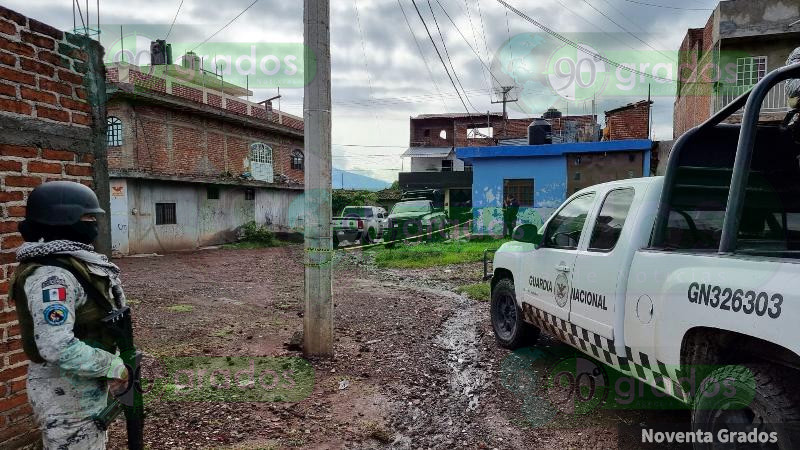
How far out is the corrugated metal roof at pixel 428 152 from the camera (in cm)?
4138

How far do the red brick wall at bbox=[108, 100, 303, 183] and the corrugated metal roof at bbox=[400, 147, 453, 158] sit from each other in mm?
20291

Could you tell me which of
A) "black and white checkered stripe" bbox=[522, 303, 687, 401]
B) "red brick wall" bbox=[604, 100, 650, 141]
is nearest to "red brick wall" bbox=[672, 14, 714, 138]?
"red brick wall" bbox=[604, 100, 650, 141]

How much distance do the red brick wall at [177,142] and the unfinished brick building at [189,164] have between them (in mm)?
35

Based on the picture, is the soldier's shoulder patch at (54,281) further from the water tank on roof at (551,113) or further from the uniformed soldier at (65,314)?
the water tank on roof at (551,113)

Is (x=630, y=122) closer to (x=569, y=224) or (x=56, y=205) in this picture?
(x=569, y=224)

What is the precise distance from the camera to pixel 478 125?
42.2 metres

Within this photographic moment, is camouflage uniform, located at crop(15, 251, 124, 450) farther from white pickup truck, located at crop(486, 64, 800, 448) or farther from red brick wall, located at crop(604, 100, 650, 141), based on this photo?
red brick wall, located at crop(604, 100, 650, 141)

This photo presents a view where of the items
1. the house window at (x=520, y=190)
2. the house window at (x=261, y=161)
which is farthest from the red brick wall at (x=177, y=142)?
the house window at (x=520, y=190)

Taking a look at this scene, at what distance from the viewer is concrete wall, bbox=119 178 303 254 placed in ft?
52.9

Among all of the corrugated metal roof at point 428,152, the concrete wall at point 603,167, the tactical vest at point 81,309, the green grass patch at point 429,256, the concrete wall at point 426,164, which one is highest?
the corrugated metal roof at point 428,152

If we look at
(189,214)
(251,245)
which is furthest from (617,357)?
(251,245)

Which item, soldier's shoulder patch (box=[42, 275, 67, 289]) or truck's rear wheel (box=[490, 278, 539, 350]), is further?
truck's rear wheel (box=[490, 278, 539, 350])

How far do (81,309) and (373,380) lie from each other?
2.88m

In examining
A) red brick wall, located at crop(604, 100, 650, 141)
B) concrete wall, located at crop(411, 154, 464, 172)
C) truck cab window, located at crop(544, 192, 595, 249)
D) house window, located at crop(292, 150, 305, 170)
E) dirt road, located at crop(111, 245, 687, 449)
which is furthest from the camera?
concrete wall, located at crop(411, 154, 464, 172)
